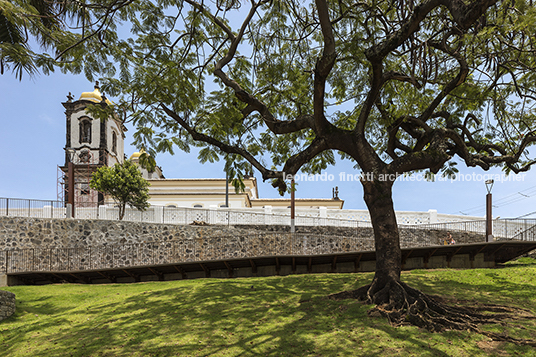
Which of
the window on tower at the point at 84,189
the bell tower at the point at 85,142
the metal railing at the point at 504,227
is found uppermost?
the bell tower at the point at 85,142

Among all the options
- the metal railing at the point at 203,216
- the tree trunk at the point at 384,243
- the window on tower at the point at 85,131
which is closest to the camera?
the tree trunk at the point at 384,243

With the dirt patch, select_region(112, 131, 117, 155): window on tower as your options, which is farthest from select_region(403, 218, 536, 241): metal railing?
select_region(112, 131, 117, 155): window on tower

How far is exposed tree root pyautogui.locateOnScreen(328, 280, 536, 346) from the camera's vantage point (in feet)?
20.8

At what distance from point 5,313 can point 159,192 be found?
93.0 ft

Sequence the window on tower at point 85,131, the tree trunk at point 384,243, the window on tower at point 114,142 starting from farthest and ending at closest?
the window on tower at point 114,142 < the window on tower at point 85,131 < the tree trunk at point 384,243

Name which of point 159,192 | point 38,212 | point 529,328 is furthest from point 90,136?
point 529,328

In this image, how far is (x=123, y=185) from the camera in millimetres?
24766

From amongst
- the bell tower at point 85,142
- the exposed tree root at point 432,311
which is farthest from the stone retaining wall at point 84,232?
the bell tower at point 85,142

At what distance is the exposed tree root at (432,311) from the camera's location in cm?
633

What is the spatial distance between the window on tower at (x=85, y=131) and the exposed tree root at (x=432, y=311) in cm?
3882

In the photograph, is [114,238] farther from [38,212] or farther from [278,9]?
[278,9]

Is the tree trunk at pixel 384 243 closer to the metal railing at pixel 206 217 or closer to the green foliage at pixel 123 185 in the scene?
the metal railing at pixel 206 217

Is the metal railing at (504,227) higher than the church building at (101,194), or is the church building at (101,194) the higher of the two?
the church building at (101,194)

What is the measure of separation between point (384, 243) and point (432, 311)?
173cm
